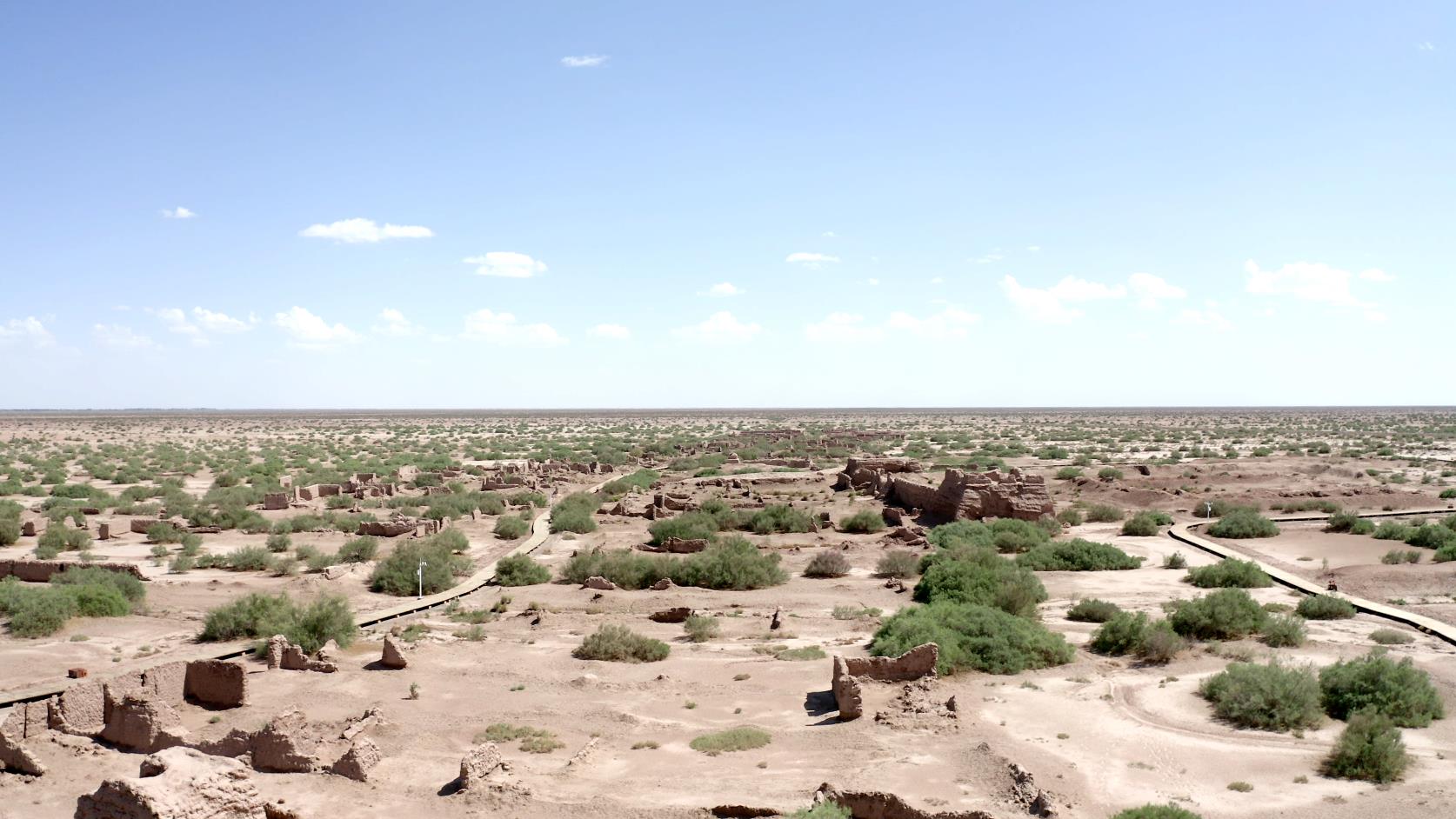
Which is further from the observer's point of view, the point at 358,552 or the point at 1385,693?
the point at 358,552

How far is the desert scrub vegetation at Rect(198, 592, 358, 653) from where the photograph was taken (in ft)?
66.1

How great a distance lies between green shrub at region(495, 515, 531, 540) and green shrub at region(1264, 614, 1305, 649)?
81.1 feet

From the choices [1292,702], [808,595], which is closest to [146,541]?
Answer: [808,595]

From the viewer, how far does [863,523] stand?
37.1 m

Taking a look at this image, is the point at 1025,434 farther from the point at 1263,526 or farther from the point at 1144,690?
the point at 1144,690

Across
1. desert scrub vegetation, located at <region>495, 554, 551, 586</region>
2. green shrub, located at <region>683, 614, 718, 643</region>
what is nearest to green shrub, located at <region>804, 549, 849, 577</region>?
green shrub, located at <region>683, 614, 718, 643</region>

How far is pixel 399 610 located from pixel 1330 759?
19.4 metres

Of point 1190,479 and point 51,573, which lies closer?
point 51,573

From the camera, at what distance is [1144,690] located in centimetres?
1734

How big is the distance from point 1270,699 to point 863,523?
21836 mm

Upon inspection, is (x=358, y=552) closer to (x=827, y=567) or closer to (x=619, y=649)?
(x=619, y=649)

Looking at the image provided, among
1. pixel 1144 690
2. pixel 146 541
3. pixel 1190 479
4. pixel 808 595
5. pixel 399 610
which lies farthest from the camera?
pixel 1190 479

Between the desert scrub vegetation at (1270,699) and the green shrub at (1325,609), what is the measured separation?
6.87m

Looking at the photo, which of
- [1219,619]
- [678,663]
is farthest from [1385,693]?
[678,663]
